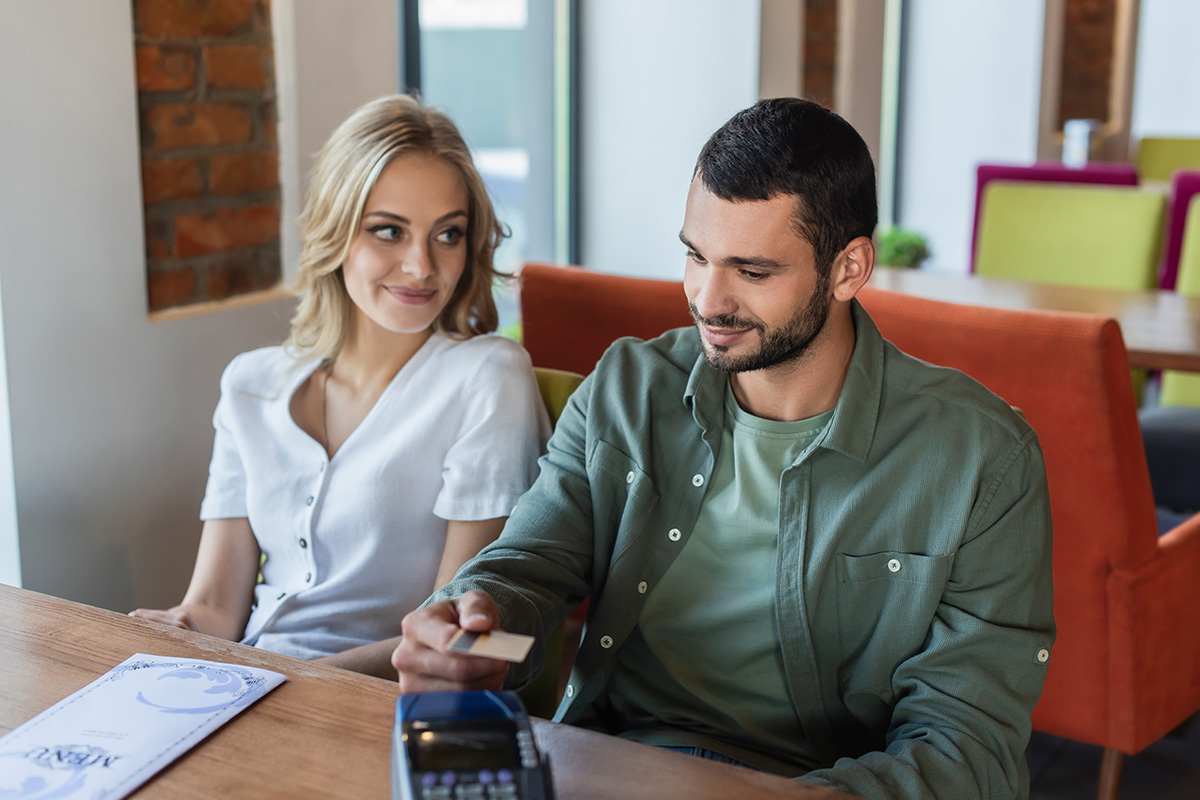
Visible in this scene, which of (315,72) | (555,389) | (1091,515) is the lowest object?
(1091,515)

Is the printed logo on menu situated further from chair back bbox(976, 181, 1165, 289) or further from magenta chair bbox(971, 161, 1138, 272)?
magenta chair bbox(971, 161, 1138, 272)

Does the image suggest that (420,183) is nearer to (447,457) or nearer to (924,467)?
(447,457)

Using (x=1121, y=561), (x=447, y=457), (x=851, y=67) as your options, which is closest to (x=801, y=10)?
(x=851, y=67)

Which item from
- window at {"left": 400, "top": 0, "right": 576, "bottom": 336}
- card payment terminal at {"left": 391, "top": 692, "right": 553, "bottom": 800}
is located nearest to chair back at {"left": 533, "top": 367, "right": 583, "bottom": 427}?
card payment terminal at {"left": 391, "top": 692, "right": 553, "bottom": 800}

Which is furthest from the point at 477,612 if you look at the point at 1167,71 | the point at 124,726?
the point at 1167,71

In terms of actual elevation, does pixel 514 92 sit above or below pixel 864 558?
above

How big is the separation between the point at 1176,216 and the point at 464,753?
4106 mm

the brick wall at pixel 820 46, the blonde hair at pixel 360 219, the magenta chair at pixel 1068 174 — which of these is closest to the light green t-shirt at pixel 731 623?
the blonde hair at pixel 360 219

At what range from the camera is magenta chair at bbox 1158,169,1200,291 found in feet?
13.2

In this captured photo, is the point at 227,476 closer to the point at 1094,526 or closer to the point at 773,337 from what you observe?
the point at 773,337

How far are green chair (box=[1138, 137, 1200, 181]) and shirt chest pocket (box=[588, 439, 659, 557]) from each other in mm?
5473

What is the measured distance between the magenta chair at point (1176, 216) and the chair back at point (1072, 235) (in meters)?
0.63

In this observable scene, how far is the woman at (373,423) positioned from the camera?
1.46m

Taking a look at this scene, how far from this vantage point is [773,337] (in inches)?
46.3
